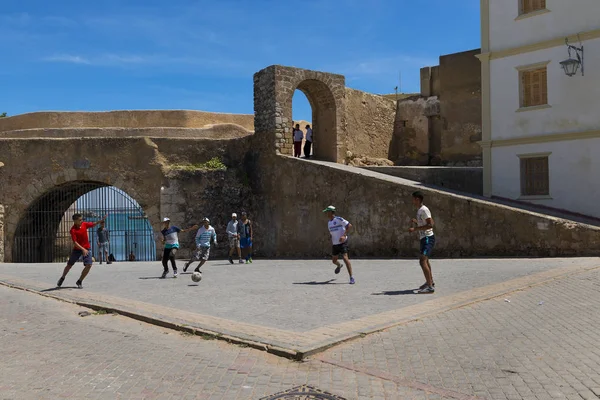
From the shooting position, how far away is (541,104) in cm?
1616

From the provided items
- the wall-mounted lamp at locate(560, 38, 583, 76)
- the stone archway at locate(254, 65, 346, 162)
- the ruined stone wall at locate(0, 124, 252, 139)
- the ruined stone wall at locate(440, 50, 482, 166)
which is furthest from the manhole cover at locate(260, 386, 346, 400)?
the ruined stone wall at locate(0, 124, 252, 139)

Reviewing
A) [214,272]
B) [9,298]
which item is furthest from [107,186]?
[9,298]

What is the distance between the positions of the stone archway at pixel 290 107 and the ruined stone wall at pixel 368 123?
894 millimetres

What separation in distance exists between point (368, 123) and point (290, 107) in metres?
4.19

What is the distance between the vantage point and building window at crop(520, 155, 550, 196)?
53.4ft

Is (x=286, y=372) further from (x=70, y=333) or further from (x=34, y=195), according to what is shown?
(x=34, y=195)

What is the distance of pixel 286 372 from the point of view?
5.28 m

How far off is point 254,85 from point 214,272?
8181mm

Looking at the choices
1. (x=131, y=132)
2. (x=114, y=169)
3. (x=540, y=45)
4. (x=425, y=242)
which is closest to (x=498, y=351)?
(x=425, y=242)

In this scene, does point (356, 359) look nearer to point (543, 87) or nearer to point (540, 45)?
point (543, 87)

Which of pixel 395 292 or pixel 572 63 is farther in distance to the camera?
pixel 572 63

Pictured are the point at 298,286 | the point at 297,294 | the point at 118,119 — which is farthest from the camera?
the point at 118,119

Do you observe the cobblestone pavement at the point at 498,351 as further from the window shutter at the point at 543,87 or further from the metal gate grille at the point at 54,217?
the metal gate grille at the point at 54,217

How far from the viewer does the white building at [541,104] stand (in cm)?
1527
